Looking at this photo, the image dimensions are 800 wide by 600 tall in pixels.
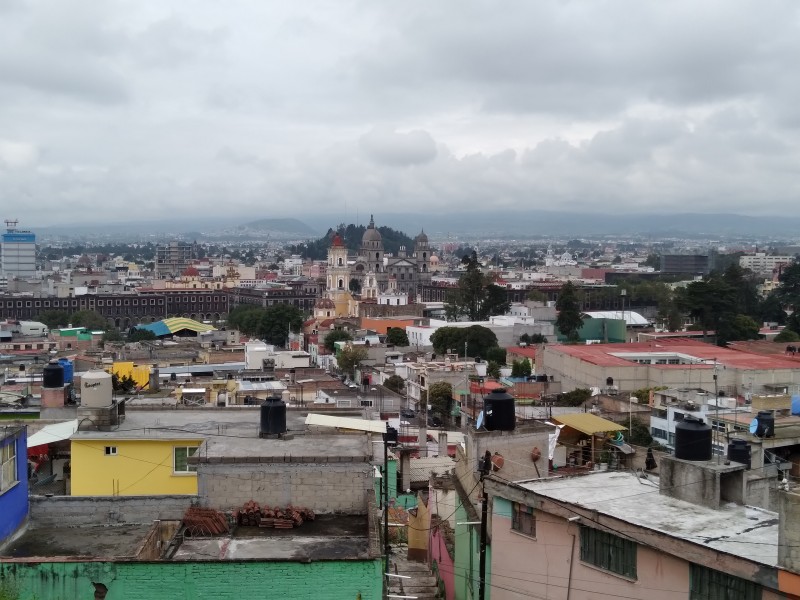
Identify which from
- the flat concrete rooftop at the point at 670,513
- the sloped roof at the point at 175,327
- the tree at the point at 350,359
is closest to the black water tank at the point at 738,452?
the flat concrete rooftop at the point at 670,513

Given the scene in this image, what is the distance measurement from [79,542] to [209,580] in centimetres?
231

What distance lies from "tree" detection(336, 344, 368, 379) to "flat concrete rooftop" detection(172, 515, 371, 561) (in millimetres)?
39211

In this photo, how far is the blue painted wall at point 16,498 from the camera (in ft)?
35.0

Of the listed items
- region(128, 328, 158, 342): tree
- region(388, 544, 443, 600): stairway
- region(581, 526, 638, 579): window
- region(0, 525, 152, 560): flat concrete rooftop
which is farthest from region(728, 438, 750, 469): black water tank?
region(128, 328, 158, 342): tree

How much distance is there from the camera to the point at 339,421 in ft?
45.2

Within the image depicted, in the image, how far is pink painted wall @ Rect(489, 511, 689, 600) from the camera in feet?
29.9

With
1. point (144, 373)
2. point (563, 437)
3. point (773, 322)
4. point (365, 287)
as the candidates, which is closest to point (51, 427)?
point (563, 437)

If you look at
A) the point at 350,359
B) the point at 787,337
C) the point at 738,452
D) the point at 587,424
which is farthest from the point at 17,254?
the point at 738,452

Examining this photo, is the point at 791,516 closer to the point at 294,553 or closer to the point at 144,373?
the point at 294,553

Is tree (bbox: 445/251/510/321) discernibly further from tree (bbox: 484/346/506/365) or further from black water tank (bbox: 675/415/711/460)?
black water tank (bbox: 675/415/711/460)

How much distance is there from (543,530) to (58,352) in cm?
4301

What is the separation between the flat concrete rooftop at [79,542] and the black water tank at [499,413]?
446 cm

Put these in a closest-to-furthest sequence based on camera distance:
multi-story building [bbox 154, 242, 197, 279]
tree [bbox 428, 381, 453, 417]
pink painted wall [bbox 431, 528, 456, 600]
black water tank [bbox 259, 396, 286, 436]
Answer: black water tank [bbox 259, 396, 286, 436]
pink painted wall [bbox 431, 528, 456, 600]
tree [bbox 428, 381, 453, 417]
multi-story building [bbox 154, 242, 197, 279]

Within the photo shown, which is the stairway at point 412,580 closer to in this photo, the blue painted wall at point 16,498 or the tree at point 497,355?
the blue painted wall at point 16,498
